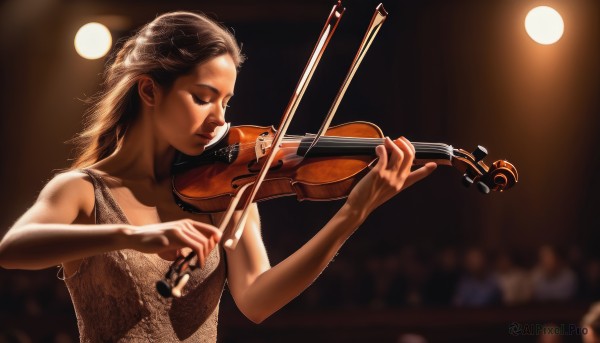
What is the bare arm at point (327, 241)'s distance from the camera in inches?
63.9

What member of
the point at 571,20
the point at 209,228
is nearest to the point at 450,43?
the point at 571,20

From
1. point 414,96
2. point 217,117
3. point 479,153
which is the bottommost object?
point 414,96

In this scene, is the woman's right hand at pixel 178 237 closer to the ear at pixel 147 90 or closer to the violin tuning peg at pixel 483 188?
the ear at pixel 147 90

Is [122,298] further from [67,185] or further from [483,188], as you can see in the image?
[483,188]

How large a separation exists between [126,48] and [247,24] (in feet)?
19.1

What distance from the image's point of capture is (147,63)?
5.93ft

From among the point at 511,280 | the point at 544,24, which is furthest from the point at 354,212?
the point at 544,24

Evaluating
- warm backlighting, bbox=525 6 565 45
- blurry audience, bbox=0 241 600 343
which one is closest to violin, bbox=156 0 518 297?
blurry audience, bbox=0 241 600 343

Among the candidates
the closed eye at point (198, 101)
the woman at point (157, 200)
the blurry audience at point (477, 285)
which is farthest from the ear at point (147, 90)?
the blurry audience at point (477, 285)

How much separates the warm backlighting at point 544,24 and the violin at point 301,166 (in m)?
4.80

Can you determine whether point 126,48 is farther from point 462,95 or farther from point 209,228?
point 462,95

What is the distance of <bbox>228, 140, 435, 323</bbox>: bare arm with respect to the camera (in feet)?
5.33

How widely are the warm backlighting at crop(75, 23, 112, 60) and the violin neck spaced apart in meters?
5.16

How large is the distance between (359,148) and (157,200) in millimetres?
447
